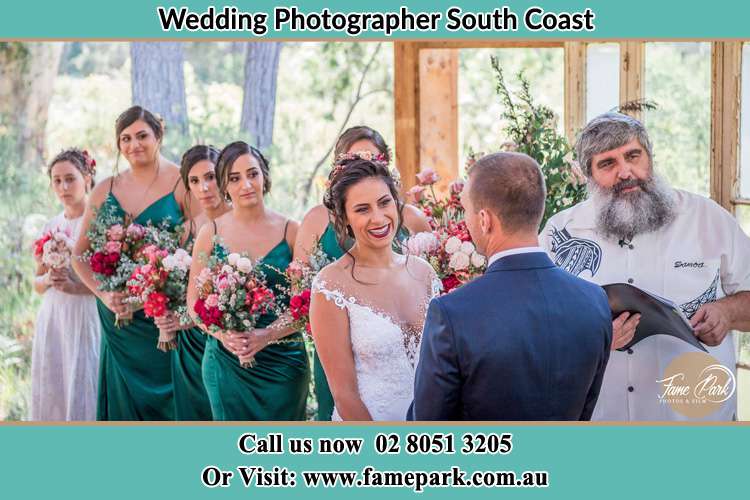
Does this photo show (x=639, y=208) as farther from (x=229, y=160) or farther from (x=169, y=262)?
(x=169, y=262)

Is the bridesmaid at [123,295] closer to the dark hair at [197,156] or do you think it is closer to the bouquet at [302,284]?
the dark hair at [197,156]

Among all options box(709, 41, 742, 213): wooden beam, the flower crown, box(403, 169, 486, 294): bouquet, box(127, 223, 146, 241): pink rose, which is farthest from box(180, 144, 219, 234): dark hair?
box(709, 41, 742, 213): wooden beam

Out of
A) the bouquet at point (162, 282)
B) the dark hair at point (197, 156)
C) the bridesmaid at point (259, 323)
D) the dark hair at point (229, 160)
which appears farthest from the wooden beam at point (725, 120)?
→ the bouquet at point (162, 282)

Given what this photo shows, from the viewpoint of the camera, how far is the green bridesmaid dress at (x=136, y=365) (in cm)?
614

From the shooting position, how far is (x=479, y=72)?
8219mm

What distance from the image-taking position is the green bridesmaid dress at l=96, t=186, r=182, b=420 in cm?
614

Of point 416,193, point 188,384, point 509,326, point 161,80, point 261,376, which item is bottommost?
point 188,384

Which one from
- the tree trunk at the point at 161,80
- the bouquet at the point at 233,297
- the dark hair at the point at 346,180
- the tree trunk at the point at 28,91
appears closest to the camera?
the dark hair at the point at 346,180

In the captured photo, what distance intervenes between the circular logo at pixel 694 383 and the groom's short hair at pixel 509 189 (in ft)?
5.34

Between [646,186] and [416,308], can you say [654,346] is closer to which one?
[646,186]

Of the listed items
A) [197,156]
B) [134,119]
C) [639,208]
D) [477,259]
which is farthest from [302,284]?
[134,119]

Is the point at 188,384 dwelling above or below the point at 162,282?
below

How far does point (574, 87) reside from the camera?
265 inches

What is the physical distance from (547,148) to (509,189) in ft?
8.21
